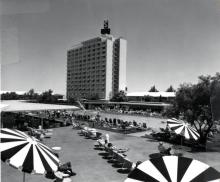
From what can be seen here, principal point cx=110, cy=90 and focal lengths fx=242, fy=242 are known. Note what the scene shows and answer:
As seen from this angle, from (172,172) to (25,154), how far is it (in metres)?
2.67

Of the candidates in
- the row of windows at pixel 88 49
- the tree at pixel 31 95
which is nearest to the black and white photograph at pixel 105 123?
the row of windows at pixel 88 49

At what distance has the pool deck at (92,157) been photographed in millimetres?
9328

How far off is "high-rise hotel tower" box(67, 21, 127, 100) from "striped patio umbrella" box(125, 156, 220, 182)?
3507 inches

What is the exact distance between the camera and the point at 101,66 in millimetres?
94750

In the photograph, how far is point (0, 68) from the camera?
3.67 m

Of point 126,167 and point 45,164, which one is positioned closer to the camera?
point 45,164

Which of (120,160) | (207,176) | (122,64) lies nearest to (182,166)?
(207,176)

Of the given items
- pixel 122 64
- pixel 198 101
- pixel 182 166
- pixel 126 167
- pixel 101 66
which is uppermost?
pixel 122 64

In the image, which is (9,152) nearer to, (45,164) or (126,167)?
(45,164)

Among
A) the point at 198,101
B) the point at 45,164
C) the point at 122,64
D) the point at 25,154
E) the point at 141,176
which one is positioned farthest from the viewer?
the point at 122,64

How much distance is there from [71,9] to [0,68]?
2.30 m

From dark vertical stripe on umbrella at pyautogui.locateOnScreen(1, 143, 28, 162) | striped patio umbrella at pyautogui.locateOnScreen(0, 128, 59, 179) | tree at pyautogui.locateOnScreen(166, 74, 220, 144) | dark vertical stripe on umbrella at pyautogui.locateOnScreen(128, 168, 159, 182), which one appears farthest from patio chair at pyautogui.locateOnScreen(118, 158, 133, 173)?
tree at pyautogui.locateOnScreen(166, 74, 220, 144)

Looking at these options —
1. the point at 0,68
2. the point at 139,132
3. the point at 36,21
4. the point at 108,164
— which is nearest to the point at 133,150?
the point at 108,164

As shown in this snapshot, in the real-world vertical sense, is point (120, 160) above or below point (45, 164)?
below
